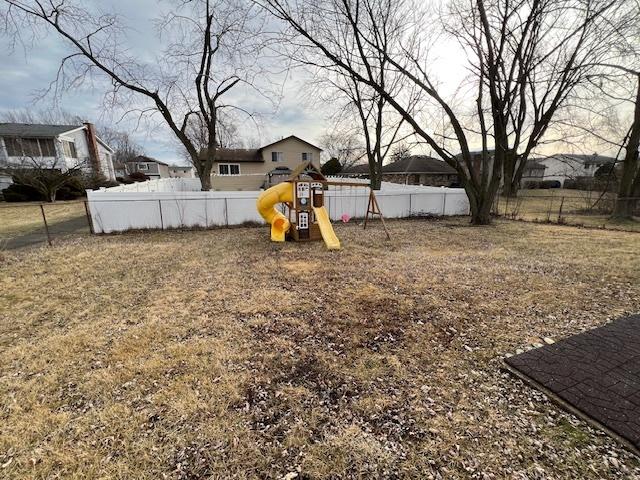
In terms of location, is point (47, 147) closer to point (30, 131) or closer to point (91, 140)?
point (30, 131)

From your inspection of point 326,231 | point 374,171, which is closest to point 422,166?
point 374,171

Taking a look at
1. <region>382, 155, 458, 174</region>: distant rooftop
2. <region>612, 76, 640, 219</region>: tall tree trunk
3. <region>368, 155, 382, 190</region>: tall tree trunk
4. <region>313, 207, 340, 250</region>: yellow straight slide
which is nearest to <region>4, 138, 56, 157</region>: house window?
<region>368, 155, 382, 190</region>: tall tree trunk

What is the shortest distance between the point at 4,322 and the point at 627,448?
6.32 m

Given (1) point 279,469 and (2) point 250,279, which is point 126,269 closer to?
(2) point 250,279

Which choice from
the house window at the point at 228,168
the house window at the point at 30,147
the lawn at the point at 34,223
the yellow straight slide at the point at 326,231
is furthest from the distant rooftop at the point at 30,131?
the yellow straight slide at the point at 326,231

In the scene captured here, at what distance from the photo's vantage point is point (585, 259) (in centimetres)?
644

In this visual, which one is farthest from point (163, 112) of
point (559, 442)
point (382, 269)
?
point (559, 442)

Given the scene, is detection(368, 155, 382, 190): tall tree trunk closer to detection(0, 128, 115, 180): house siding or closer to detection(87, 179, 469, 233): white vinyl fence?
detection(87, 179, 469, 233): white vinyl fence

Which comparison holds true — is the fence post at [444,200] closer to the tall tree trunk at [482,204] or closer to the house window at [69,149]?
the tall tree trunk at [482,204]

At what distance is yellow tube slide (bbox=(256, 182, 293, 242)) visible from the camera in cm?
805

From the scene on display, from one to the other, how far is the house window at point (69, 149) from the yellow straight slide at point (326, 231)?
2620cm

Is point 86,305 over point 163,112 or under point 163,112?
under

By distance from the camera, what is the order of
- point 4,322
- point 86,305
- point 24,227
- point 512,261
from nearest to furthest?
point 4,322
point 86,305
point 512,261
point 24,227

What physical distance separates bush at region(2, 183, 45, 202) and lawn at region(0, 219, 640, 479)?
667 inches
